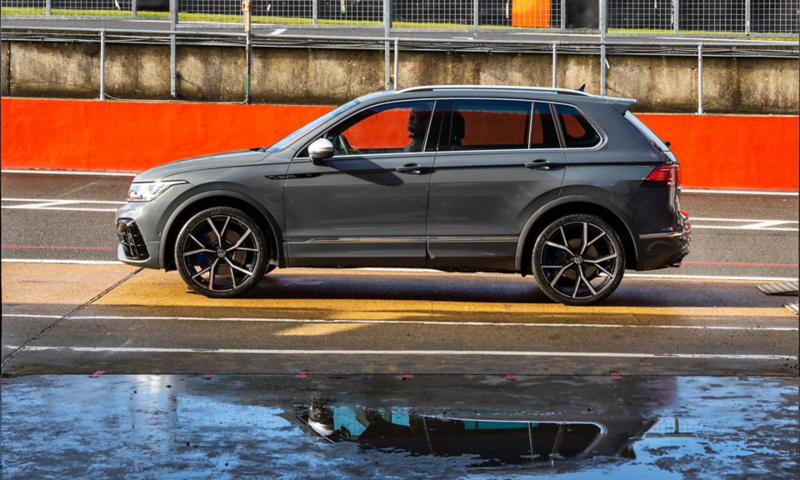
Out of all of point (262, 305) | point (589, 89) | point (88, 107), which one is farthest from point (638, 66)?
point (262, 305)

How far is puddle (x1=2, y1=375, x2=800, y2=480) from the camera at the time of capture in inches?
203

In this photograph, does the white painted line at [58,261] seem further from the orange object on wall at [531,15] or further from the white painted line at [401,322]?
the orange object on wall at [531,15]

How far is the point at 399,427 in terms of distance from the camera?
226 inches

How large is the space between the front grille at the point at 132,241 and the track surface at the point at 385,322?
1.18 feet

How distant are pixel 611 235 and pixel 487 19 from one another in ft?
47.0

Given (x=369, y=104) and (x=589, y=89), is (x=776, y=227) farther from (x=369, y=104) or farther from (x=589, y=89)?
(x=589, y=89)

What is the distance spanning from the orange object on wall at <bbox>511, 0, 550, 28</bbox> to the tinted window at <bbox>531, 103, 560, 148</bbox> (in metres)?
13.9

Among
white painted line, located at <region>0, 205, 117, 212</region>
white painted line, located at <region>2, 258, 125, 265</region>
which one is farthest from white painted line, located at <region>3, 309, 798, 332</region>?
white painted line, located at <region>0, 205, 117, 212</region>

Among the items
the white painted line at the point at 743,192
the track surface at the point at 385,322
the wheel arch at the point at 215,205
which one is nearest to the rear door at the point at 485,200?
the track surface at the point at 385,322

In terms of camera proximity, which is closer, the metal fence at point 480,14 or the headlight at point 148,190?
the headlight at point 148,190

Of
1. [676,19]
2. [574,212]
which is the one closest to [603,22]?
[676,19]

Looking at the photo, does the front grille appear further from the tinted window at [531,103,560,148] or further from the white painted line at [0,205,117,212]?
the white painted line at [0,205,117,212]

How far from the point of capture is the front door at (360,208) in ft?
30.4

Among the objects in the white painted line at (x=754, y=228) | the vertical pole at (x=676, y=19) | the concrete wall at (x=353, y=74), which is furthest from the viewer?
the concrete wall at (x=353, y=74)
